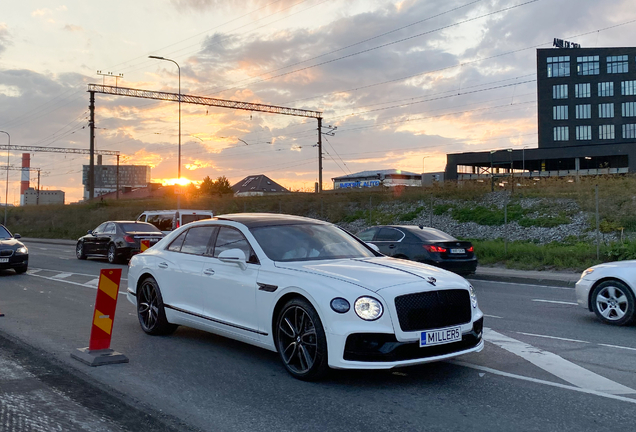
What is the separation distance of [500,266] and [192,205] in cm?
3237

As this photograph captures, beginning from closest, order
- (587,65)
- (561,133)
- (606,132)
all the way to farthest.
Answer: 1. (587,65)
2. (606,132)
3. (561,133)

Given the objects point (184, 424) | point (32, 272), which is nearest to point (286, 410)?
point (184, 424)

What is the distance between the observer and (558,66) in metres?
74.4

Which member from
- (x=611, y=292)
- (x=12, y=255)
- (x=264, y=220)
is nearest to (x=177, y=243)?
(x=264, y=220)

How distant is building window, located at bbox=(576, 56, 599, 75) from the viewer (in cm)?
7269

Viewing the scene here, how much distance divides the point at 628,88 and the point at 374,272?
7686 cm

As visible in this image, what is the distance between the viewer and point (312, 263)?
6.18 meters

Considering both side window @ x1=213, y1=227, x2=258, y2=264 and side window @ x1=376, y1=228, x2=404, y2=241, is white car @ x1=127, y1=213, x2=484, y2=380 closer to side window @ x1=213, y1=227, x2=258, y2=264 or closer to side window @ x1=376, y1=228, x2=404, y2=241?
side window @ x1=213, y1=227, x2=258, y2=264

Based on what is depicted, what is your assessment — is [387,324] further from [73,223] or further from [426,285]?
[73,223]

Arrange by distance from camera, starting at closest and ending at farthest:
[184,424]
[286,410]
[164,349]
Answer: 1. [184,424]
2. [286,410]
3. [164,349]

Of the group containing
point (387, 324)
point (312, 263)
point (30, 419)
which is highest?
point (312, 263)

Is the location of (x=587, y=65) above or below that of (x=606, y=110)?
above

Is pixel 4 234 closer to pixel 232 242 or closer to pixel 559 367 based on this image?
pixel 232 242

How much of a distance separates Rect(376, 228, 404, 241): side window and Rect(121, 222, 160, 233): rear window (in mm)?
9951
